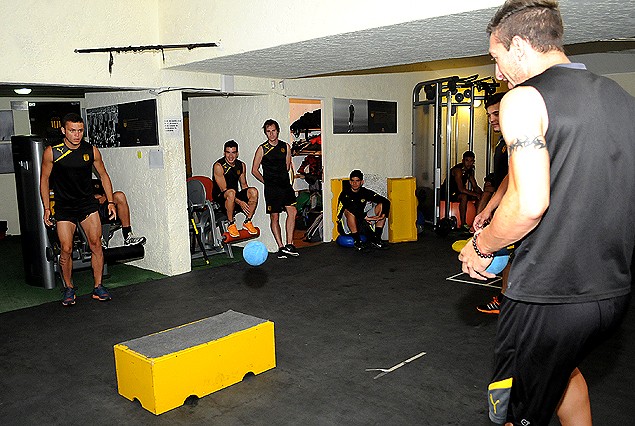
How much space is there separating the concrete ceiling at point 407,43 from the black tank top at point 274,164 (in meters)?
0.83

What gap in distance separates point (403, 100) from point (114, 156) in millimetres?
4008

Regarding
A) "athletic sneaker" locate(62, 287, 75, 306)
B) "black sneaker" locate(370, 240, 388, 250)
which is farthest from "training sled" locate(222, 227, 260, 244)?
"athletic sneaker" locate(62, 287, 75, 306)

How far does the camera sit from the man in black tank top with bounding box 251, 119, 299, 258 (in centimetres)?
600

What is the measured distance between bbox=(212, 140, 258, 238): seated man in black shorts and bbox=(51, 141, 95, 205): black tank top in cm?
183

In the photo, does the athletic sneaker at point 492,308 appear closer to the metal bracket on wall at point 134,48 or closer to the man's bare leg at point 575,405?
the man's bare leg at point 575,405

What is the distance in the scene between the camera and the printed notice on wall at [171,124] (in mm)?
5211

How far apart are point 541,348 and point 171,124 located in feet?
14.8

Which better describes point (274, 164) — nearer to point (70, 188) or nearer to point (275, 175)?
point (275, 175)

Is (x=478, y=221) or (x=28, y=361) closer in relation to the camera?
(x=478, y=221)

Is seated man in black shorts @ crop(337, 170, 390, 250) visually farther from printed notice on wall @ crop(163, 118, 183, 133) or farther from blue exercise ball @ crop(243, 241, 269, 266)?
printed notice on wall @ crop(163, 118, 183, 133)

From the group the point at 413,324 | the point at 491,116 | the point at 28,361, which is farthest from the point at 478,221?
the point at 28,361

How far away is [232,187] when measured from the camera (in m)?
6.16

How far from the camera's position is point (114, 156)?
19.0ft

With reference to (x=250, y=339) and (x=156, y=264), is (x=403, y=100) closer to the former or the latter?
(x=156, y=264)
